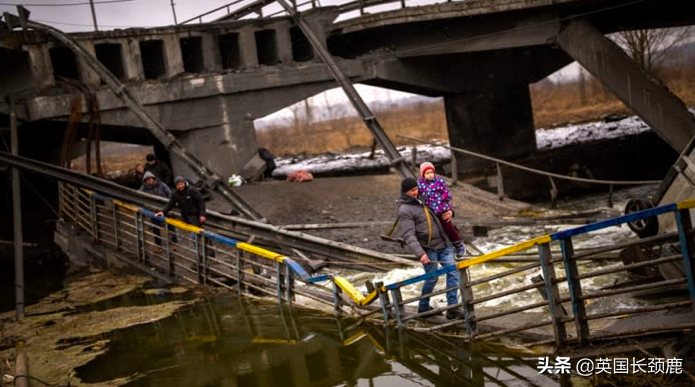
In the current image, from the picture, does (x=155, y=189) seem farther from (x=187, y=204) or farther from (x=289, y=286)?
(x=289, y=286)

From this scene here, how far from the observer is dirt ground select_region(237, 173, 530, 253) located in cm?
1784

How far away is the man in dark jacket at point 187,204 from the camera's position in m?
14.3

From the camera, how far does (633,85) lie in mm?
19109

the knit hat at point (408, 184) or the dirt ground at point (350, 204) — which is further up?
the knit hat at point (408, 184)

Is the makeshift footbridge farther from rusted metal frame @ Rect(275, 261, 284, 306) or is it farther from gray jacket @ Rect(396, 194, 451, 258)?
gray jacket @ Rect(396, 194, 451, 258)

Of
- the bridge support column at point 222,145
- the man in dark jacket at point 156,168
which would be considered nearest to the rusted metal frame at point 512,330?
the man in dark jacket at point 156,168

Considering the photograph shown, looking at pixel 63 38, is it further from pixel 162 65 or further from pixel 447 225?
pixel 447 225

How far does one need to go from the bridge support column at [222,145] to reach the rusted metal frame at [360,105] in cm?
369

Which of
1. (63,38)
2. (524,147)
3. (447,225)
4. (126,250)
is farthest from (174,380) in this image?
(524,147)

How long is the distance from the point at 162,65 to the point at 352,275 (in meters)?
14.8

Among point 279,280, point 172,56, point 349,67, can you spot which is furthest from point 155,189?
point 349,67

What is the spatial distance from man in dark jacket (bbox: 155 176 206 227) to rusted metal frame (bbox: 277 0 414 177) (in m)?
6.09

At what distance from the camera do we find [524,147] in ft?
101

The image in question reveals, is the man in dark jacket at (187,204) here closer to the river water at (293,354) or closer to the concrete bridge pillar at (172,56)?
the river water at (293,354)
